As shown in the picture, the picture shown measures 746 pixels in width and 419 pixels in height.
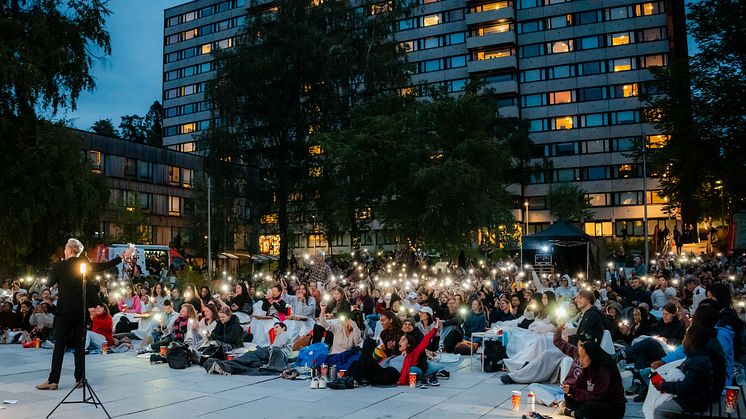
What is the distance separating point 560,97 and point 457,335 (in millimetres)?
59217

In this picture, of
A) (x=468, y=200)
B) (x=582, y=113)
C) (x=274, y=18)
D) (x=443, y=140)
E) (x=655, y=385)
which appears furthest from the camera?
(x=582, y=113)

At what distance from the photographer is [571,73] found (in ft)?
225

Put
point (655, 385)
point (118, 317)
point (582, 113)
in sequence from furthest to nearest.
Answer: point (582, 113) < point (118, 317) < point (655, 385)

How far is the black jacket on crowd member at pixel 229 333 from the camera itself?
13.2 m

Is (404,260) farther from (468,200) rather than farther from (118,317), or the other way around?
(118,317)

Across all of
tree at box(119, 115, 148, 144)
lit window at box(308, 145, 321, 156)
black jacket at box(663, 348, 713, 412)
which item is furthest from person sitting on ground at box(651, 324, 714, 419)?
tree at box(119, 115, 148, 144)

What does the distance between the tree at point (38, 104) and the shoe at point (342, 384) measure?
1513cm

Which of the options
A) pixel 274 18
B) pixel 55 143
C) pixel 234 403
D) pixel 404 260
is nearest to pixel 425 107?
pixel 404 260

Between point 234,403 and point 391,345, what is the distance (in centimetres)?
299

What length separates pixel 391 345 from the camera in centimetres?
1092

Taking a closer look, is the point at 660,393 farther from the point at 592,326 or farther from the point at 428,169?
the point at 428,169

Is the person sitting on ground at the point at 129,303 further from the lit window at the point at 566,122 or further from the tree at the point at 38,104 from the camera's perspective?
the lit window at the point at 566,122

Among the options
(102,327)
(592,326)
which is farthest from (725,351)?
(102,327)

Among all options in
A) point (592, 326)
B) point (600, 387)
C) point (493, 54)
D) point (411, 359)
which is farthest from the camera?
point (493, 54)
